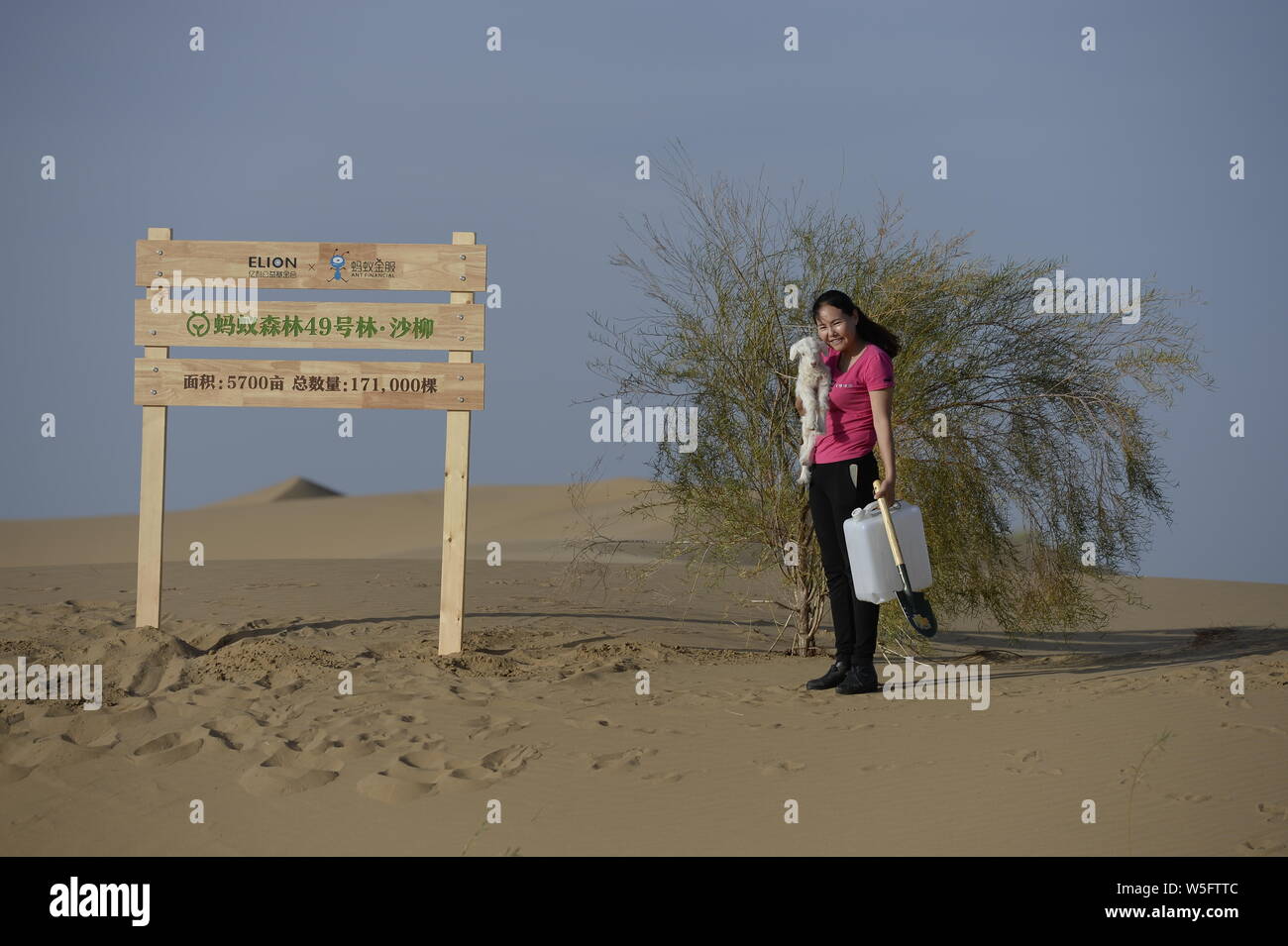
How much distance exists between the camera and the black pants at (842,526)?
6.87m

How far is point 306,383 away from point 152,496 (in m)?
1.73

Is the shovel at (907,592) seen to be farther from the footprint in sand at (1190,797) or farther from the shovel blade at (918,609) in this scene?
the footprint in sand at (1190,797)

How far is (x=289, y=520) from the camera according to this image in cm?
3941

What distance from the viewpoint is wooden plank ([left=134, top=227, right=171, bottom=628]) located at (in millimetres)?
9906

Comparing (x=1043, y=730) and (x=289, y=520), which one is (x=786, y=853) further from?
(x=289, y=520)

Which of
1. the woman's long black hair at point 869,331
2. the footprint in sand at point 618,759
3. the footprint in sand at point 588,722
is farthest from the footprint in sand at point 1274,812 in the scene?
the footprint in sand at point 588,722

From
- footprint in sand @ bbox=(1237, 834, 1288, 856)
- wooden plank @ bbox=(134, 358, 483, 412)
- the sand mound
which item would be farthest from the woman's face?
the sand mound

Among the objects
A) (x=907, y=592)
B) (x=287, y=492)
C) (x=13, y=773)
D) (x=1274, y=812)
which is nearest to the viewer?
(x=1274, y=812)

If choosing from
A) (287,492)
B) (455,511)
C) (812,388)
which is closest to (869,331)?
(812,388)

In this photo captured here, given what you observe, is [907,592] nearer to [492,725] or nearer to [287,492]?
[492,725]

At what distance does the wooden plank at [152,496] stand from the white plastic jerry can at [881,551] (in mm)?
6285

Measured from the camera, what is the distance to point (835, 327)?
6.84m

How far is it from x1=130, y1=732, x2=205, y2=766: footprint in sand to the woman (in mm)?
3820
